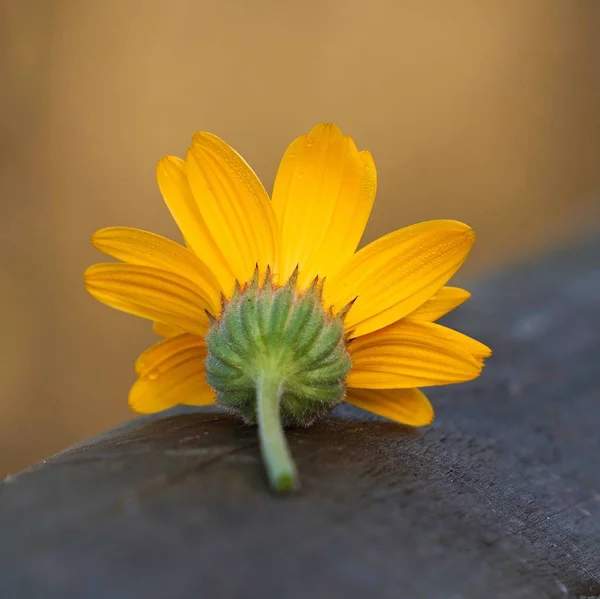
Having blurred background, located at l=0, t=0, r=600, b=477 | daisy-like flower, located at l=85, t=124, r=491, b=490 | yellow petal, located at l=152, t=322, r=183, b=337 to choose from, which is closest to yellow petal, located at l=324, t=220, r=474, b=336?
daisy-like flower, located at l=85, t=124, r=491, b=490

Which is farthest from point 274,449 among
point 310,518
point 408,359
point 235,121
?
point 235,121

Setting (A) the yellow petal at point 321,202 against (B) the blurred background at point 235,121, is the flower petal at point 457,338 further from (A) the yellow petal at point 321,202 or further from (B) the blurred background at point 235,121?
(B) the blurred background at point 235,121

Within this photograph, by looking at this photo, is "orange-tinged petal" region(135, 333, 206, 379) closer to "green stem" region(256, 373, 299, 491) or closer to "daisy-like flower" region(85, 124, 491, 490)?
"daisy-like flower" region(85, 124, 491, 490)

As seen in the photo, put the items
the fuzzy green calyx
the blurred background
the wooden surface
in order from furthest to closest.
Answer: the blurred background, the fuzzy green calyx, the wooden surface

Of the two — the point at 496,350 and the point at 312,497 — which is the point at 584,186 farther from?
the point at 312,497

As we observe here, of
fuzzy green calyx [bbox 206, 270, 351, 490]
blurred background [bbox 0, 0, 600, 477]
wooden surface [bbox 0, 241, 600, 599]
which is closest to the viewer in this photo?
wooden surface [bbox 0, 241, 600, 599]

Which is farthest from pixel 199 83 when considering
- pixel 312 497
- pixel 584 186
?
pixel 312 497

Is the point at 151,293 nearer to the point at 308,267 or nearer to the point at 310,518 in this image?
the point at 308,267
